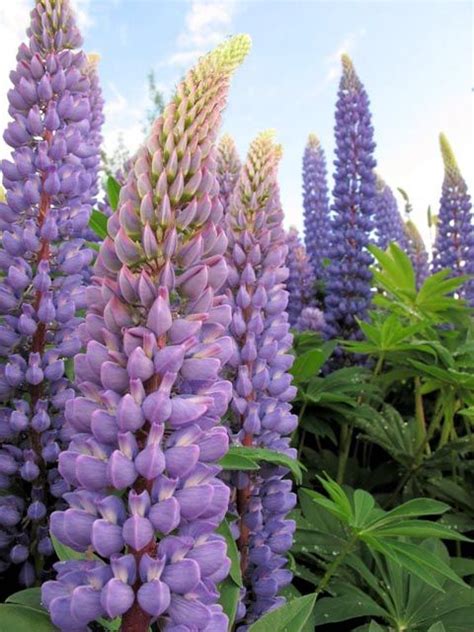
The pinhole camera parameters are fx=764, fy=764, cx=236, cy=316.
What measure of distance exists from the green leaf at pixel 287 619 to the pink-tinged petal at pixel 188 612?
150 millimetres

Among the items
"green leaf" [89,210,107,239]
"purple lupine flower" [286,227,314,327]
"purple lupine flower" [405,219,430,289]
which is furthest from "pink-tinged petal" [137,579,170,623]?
"purple lupine flower" [405,219,430,289]

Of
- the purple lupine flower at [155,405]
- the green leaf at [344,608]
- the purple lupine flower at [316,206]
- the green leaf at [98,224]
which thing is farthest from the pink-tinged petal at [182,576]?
the purple lupine flower at [316,206]

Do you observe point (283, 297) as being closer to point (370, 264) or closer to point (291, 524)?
point (291, 524)

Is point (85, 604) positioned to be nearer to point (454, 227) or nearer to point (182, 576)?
point (182, 576)

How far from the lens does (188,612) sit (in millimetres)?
1364

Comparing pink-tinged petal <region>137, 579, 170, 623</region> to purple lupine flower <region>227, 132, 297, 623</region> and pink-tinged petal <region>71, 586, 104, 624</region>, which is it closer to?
pink-tinged petal <region>71, 586, 104, 624</region>

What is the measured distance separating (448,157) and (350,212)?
4.66 feet

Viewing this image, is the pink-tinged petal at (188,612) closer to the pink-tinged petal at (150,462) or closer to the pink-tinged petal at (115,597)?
the pink-tinged petal at (115,597)

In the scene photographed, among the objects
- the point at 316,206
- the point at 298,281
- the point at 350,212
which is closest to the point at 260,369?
the point at 298,281

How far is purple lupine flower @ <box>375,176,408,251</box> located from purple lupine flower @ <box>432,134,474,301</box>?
24.7 inches

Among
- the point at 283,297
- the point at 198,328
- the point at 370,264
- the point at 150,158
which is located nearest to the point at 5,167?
the point at 283,297

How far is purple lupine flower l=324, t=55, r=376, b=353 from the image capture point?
181 inches

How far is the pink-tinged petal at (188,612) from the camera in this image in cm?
136

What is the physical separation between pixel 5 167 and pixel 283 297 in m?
1.00
